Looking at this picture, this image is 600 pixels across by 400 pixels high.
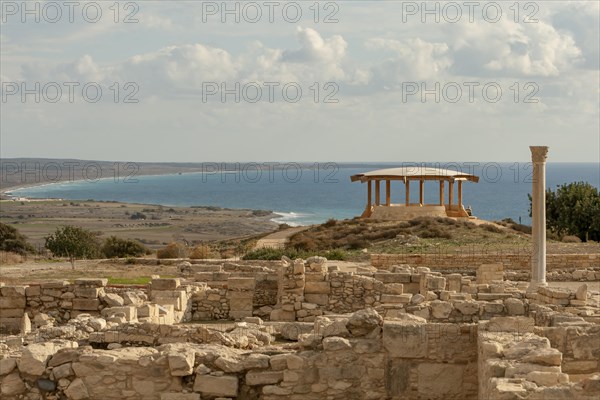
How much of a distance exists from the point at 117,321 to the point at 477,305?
5.05m

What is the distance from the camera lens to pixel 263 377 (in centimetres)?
988

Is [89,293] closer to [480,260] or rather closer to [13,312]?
[13,312]

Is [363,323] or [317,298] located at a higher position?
[363,323]

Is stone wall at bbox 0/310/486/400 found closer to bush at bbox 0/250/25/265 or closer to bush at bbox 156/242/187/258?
bush at bbox 0/250/25/265

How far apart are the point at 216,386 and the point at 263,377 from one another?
0.48 m

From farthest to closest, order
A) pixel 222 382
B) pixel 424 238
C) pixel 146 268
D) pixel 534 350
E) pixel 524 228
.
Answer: pixel 524 228 → pixel 424 238 → pixel 146 268 → pixel 222 382 → pixel 534 350

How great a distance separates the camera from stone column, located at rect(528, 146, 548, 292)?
20.0 m

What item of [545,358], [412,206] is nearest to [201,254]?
[412,206]

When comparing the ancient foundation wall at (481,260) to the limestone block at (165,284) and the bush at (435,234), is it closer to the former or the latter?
the bush at (435,234)

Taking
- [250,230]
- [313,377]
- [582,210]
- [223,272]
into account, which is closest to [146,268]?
[223,272]

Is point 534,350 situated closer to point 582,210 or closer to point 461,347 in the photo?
point 461,347

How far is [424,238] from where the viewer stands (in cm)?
3375

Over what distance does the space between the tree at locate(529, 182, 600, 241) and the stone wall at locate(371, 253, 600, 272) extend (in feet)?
46.4

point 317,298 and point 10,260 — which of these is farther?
point 10,260
